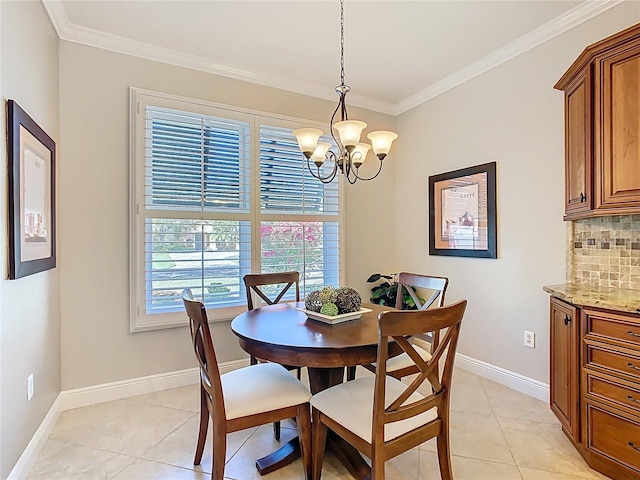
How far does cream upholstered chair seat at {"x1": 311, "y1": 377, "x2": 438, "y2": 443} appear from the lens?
152cm

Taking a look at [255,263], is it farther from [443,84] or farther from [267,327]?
[443,84]

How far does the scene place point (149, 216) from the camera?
2.87m

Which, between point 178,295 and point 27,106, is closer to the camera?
point 27,106

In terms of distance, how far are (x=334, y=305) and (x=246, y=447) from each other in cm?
98

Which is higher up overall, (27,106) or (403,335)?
(27,106)

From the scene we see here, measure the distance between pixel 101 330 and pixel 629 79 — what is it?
3.67 m

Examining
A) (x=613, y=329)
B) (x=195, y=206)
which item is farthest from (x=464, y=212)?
(x=195, y=206)

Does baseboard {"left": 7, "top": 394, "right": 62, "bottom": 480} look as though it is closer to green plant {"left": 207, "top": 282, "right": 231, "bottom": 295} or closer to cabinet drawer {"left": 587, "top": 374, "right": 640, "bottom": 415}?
green plant {"left": 207, "top": 282, "right": 231, "bottom": 295}

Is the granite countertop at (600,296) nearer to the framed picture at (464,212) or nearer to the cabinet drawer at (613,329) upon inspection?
the cabinet drawer at (613,329)

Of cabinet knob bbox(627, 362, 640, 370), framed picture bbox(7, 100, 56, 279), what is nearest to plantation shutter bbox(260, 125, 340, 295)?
framed picture bbox(7, 100, 56, 279)

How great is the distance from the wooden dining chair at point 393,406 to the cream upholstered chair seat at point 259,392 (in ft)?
0.42

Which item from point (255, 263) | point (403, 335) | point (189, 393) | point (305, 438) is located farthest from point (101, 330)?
point (403, 335)

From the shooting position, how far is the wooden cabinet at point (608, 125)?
1879 millimetres

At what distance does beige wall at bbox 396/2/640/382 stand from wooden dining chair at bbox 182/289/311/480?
1.99m
